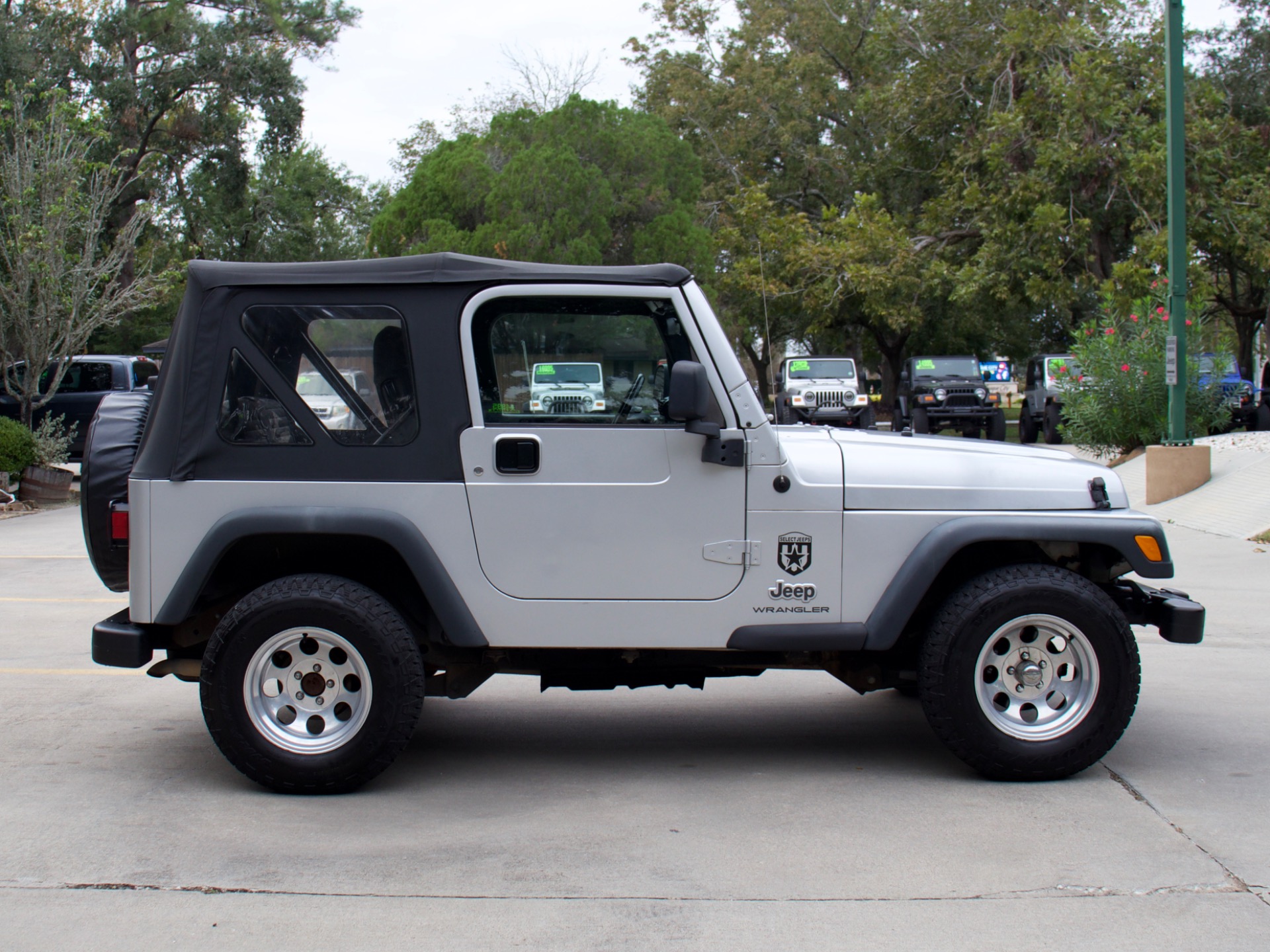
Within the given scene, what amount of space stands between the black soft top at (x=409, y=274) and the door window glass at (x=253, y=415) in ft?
0.97

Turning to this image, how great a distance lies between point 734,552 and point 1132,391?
13660mm

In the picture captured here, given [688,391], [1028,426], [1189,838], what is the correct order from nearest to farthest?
[1189,838] → [688,391] → [1028,426]

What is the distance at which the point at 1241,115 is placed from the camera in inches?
1298

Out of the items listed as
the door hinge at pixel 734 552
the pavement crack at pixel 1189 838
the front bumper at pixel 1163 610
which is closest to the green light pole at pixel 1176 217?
the front bumper at pixel 1163 610

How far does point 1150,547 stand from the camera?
15.2 ft

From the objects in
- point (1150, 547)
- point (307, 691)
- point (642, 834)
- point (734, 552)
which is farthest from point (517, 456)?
point (1150, 547)

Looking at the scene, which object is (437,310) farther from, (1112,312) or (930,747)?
(1112,312)

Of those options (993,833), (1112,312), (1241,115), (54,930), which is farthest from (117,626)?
(1241,115)

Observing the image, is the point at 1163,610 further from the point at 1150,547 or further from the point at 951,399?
the point at 951,399

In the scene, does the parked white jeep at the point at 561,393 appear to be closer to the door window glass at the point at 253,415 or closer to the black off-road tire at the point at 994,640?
the door window glass at the point at 253,415

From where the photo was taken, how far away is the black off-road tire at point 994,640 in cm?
A: 456

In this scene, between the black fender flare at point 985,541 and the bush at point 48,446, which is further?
the bush at point 48,446

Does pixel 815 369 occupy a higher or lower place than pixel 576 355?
higher

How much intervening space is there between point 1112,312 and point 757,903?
653 inches
